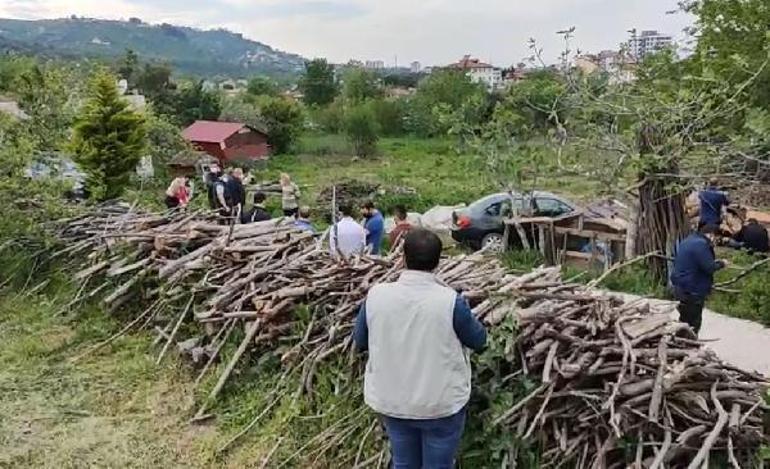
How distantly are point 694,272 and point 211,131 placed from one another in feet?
116

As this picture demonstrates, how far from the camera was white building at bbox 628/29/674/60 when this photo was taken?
555 inches

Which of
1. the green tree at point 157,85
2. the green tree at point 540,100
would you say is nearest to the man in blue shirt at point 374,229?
the green tree at point 540,100

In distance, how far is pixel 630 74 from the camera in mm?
Answer: 14023

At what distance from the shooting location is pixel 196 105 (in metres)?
47.8

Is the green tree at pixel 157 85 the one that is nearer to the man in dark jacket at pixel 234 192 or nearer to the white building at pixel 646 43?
the man in dark jacket at pixel 234 192

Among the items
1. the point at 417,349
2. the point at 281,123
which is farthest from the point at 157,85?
the point at 417,349

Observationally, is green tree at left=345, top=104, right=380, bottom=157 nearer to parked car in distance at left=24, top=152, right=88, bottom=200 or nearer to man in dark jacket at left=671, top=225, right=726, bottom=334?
parked car in distance at left=24, top=152, right=88, bottom=200

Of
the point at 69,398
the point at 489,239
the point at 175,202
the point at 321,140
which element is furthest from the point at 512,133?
the point at 321,140

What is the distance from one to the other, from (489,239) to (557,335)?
10.9m

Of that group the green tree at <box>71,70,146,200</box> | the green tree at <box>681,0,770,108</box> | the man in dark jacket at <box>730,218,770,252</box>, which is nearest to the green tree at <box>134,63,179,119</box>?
the green tree at <box>71,70,146,200</box>

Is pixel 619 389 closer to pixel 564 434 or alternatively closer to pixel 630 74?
pixel 564 434

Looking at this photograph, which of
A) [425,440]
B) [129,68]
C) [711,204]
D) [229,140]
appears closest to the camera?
[425,440]

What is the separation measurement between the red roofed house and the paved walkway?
29.3 meters

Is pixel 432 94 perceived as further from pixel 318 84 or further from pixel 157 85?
pixel 157 85
